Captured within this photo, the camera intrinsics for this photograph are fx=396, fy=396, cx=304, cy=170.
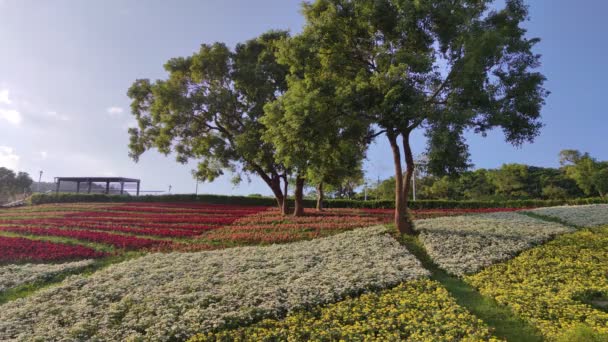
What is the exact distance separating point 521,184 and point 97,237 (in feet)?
241

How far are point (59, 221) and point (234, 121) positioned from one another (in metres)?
13.9

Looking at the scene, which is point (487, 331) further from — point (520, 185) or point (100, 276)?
point (520, 185)

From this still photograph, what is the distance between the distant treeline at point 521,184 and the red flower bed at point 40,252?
53.9 metres

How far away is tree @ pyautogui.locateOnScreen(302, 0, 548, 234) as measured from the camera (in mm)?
16141

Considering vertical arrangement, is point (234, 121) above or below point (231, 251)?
above

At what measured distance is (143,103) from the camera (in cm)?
3272

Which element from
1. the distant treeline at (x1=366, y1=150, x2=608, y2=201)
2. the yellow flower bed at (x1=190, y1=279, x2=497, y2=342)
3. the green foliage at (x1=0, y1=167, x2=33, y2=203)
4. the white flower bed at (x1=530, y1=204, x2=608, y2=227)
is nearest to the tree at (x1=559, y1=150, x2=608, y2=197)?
the distant treeline at (x1=366, y1=150, x2=608, y2=201)

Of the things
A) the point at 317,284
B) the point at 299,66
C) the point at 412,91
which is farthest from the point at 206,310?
the point at 299,66

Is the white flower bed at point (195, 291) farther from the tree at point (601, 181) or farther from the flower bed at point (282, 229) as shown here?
the tree at point (601, 181)

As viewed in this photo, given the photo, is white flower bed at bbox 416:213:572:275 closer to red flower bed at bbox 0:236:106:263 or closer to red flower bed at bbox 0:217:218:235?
red flower bed at bbox 0:217:218:235

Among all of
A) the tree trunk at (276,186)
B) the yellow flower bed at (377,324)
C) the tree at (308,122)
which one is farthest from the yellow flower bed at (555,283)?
the tree trunk at (276,186)

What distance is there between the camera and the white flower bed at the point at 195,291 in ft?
30.2

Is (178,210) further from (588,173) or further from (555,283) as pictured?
(588,173)

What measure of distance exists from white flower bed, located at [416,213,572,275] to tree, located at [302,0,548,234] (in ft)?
6.89
